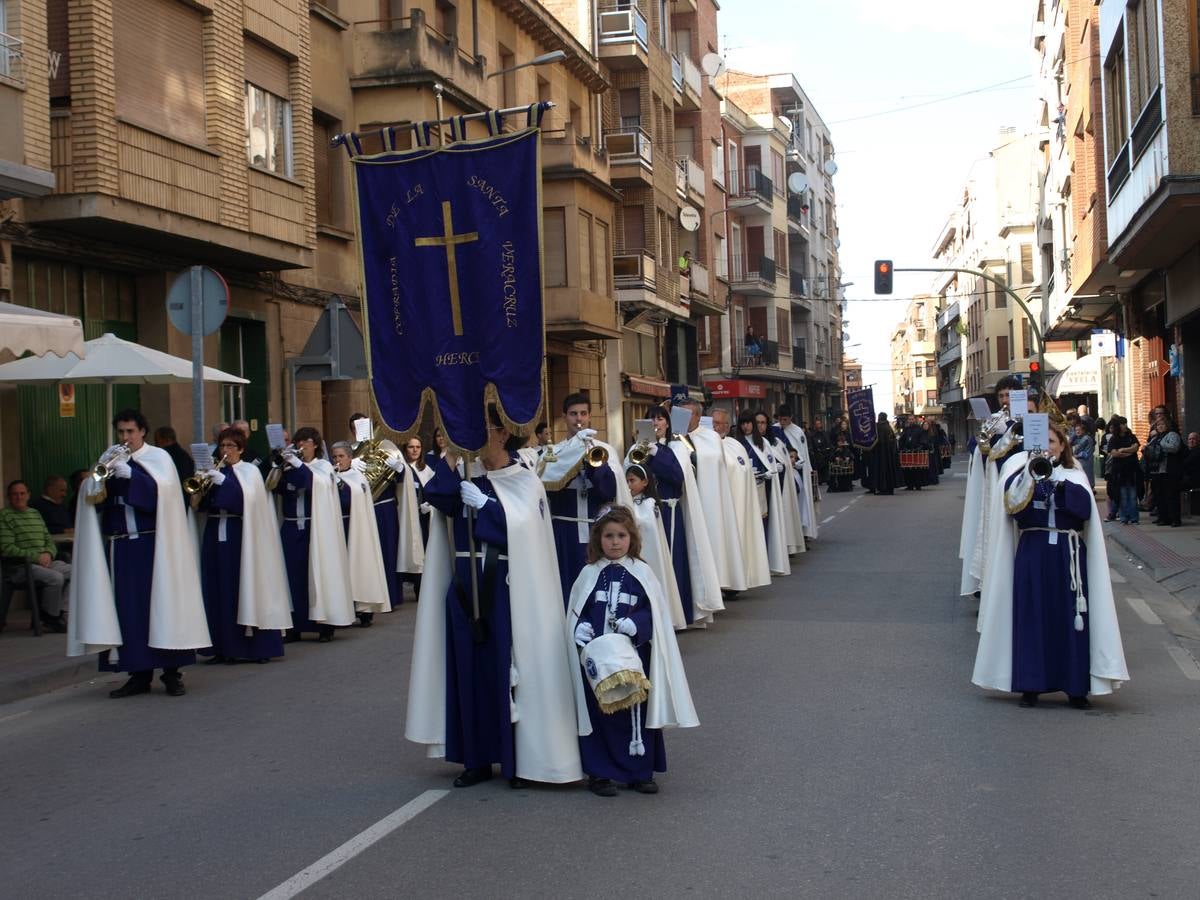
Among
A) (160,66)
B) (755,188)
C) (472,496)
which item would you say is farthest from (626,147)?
(472,496)

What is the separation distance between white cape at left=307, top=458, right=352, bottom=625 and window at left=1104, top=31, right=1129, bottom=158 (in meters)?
14.0

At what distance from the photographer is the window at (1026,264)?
79425mm

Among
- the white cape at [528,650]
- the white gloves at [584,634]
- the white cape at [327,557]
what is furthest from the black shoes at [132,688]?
the white gloves at [584,634]

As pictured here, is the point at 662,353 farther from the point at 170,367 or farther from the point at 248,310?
the point at 170,367

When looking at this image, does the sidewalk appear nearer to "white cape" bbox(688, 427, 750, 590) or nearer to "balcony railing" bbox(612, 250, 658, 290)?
"white cape" bbox(688, 427, 750, 590)

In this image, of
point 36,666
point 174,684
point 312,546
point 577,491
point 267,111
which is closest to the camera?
point 577,491

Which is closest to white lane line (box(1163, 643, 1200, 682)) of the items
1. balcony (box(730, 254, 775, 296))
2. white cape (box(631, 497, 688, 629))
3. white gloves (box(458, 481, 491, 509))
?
→ white cape (box(631, 497, 688, 629))

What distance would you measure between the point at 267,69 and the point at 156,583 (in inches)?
495

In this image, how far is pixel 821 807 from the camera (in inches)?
246

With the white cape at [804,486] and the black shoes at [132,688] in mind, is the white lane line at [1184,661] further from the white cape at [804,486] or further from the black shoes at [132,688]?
the white cape at [804,486]

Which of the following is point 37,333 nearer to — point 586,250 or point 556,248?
point 556,248

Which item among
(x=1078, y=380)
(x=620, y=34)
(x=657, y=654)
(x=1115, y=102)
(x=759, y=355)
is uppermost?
(x=620, y=34)

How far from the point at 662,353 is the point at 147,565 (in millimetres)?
36792

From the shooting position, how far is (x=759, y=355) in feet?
196
